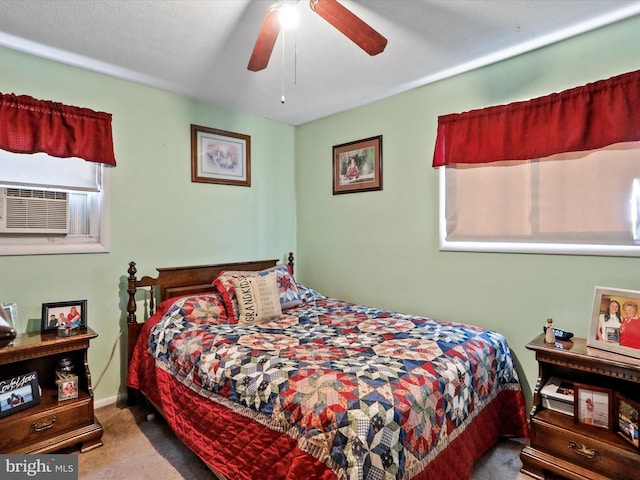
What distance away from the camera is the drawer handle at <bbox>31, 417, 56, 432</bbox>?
6.27 ft

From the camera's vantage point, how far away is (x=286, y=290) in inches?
111

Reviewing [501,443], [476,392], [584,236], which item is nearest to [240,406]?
[476,392]

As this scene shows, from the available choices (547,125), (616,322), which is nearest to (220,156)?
(547,125)

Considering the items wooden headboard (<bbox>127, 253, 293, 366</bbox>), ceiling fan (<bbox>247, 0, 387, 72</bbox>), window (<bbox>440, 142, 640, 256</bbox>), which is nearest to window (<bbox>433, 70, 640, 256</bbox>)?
window (<bbox>440, 142, 640, 256</bbox>)

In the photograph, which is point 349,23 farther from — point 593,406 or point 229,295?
point 593,406

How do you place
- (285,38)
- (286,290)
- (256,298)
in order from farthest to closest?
(286,290) → (256,298) → (285,38)

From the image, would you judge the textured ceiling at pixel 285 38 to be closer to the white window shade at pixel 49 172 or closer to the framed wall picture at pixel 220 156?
the framed wall picture at pixel 220 156

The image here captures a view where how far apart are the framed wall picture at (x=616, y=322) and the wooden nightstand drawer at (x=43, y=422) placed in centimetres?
291

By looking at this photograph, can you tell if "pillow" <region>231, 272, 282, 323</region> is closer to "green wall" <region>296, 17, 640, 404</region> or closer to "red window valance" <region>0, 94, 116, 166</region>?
"green wall" <region>296, 17, 640, 404</region>

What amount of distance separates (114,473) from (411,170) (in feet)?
9.16

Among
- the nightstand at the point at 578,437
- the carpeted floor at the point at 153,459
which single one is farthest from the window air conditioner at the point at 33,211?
the nightstand at the point at 578,437

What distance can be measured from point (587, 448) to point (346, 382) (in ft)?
4.30

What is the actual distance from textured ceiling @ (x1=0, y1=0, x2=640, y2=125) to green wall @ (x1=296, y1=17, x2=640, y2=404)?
0.52 feet

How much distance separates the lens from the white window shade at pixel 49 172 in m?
2.21
